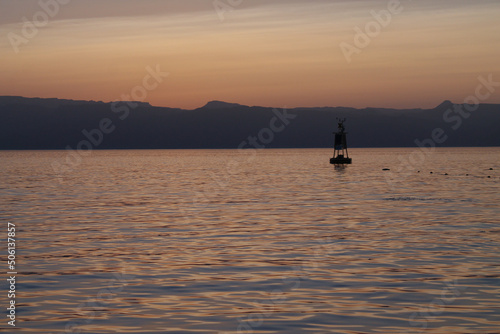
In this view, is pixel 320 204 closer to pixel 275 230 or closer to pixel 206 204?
pixel 206 204

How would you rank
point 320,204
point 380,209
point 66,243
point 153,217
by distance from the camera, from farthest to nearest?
1. point 320,204
2. point 380,209
3. point 153,217
4. point 66,243

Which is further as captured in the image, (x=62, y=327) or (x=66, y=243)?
(x=66, y=243)

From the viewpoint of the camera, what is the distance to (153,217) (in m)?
37.6

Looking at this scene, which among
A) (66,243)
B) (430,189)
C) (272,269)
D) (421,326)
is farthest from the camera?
(430,189)

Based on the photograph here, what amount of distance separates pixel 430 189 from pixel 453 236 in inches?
1335

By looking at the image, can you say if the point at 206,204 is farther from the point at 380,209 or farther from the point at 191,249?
the point at 191,249

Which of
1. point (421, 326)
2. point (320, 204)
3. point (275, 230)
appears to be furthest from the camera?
point (320, 204)

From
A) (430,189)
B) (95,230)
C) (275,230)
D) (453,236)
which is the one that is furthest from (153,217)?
(430,189)

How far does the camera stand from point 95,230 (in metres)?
31.4

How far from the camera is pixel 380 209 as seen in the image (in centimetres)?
4122

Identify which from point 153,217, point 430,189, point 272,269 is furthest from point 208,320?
point 430,189

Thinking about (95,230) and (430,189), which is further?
(430,189)

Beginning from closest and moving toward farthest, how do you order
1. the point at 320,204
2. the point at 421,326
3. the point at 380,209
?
the point at 421,326 < the point at 380,209 < the point at 320,204

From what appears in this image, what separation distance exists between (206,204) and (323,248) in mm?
21804
